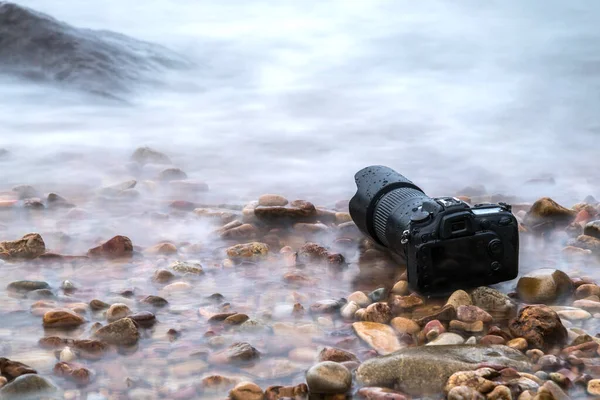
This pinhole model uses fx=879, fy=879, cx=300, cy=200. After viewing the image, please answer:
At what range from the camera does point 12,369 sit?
153 inches

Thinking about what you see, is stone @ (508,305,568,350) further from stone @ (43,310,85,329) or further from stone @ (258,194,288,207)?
stone @ (258,194,288,207)

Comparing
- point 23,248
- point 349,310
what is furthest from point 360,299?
point 23,248

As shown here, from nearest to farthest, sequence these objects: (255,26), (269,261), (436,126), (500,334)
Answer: (500,334) < (269,261) < (436,126) < (255,26)

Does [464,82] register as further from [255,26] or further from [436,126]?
[255,26]

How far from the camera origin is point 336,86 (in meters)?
11.7

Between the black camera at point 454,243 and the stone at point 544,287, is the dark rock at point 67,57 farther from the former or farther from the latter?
the stone at point 544,287

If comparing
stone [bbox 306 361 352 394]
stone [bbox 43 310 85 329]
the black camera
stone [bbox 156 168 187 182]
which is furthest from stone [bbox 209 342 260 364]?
stone [bbox 156 168 187 182]

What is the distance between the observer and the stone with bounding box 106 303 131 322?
4.60 meters

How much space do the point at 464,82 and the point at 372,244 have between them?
643 centimetres

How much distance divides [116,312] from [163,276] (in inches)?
26.4

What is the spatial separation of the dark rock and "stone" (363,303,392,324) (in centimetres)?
711

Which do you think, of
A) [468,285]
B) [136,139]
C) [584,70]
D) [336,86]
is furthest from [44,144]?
[584,70]

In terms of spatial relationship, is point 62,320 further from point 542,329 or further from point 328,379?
point 542,329

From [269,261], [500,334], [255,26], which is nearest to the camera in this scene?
[500,334]
